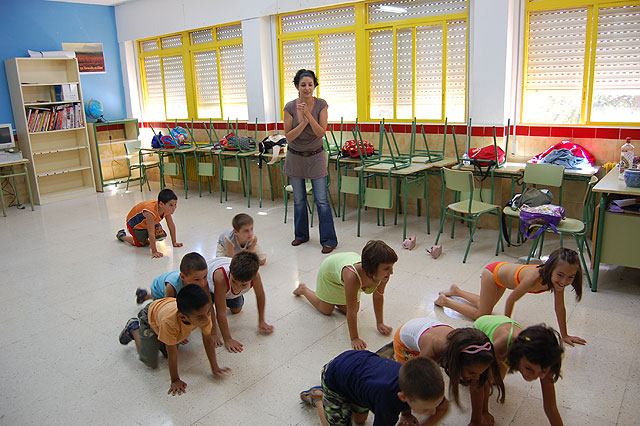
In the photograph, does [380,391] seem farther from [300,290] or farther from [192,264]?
[300,290]

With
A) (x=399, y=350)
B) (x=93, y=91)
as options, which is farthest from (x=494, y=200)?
(x=93, y=91)

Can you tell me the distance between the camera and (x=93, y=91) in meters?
8.41

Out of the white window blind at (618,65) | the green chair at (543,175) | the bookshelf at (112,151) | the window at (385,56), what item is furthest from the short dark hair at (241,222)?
the bookshelf at (112,151)

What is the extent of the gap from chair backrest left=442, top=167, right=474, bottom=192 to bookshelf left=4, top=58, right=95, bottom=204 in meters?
5.80

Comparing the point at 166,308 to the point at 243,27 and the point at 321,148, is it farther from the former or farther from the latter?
the point at 243,27

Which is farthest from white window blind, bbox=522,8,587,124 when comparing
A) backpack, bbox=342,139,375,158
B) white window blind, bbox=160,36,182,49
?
white window blind, bbox=160,36,182,49

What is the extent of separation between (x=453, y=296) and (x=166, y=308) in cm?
195

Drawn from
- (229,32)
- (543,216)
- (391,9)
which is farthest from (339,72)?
(543,216)

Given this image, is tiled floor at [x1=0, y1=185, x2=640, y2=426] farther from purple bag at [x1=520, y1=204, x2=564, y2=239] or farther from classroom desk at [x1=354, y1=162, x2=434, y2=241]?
purple bag at [x1=520, y1=204, x2=564, y2=239]

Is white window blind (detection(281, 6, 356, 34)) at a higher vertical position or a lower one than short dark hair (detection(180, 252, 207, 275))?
higher

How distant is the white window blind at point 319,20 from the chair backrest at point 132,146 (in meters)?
3.26

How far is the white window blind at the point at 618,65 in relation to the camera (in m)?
4.51

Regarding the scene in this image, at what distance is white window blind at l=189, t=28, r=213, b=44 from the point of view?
762cm

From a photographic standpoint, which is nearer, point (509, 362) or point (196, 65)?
point (509, 362)
